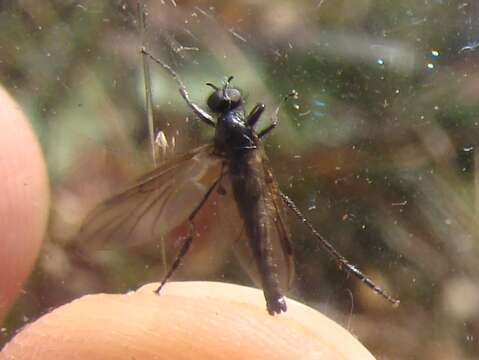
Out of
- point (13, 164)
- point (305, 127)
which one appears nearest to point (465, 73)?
point (305, 127)

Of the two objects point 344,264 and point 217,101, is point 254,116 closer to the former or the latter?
point 217,101

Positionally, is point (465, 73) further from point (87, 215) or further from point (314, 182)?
point (87, 215)

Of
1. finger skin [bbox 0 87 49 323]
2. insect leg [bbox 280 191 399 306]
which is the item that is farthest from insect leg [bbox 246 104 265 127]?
finger skin [bbox 0 87 49 323]

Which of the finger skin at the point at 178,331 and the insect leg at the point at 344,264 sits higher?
the insect leg at the point at 344,264

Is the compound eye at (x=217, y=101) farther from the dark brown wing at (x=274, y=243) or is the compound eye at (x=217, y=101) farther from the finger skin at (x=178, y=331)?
the finger skin at (x=178, y=331)

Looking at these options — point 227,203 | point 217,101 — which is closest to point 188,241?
point 227,203

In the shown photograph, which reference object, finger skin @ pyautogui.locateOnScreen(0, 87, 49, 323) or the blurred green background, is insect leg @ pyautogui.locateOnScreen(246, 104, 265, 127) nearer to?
the blurred green background

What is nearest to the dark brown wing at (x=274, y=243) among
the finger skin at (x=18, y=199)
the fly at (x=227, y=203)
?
the fly at (x=227, y=203)
